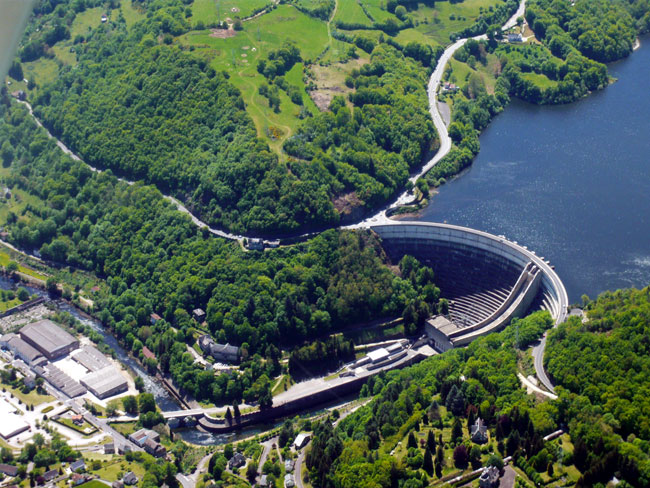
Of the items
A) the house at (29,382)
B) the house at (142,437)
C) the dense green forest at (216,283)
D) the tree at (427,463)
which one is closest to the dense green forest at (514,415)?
the tree at (427,463)

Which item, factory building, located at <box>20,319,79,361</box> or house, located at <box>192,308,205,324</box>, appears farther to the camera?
house, located at <box>192,308,205,324</box>

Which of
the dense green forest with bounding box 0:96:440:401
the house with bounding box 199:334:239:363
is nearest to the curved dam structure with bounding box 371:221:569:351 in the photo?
the dense green forest with bounding box 0:96:440:401

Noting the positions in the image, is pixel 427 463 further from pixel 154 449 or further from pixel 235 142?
pixel 235 142

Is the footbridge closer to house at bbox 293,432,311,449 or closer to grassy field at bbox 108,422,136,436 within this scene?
house at bbox 293,432,311,449

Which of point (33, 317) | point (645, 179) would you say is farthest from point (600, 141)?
point (33, 317)

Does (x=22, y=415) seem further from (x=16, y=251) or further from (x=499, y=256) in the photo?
(x=499, y=256)

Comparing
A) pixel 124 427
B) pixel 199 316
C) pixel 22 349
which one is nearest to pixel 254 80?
pixel 199 316

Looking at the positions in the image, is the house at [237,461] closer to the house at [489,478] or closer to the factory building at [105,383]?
the factory building at [105,383]
